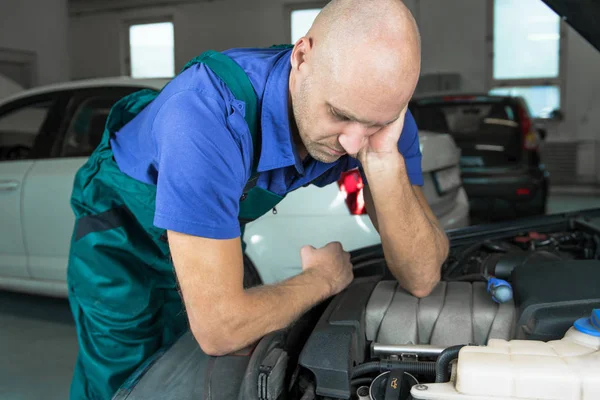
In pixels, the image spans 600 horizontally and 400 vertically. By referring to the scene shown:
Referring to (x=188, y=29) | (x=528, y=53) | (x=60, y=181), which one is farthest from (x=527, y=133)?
(x=188, y=29)

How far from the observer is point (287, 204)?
9.14 ft

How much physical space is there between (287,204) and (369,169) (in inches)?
55.0

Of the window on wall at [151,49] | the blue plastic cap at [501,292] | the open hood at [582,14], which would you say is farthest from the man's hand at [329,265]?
the window on wall at [151,49]

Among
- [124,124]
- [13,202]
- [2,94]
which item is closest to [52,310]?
[13,202]

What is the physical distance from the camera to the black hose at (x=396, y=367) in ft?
3.83

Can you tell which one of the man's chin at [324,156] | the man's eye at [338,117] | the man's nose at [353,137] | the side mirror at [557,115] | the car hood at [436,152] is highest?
the side mirror at [557,115]

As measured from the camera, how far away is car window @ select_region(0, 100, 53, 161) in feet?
12.0

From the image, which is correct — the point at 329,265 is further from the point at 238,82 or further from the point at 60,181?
the point at 60,181

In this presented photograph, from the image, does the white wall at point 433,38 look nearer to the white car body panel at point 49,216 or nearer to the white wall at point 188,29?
the white wall at point 188,29

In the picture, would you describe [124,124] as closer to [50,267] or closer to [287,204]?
[287,204]

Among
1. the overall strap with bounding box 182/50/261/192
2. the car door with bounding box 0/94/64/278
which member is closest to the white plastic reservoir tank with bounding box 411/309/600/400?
the overall strap with bounding box 182/50/261/192

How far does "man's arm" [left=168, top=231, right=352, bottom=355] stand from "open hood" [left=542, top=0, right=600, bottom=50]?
1.18 meters

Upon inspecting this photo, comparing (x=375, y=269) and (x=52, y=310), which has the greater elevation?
(x=375, y=269)

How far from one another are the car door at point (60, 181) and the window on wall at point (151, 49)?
9.13 m
